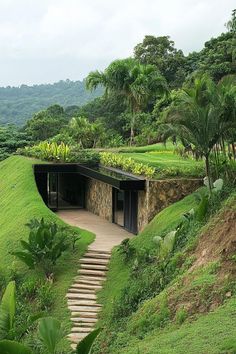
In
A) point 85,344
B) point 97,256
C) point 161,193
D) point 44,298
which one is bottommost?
point 44,298

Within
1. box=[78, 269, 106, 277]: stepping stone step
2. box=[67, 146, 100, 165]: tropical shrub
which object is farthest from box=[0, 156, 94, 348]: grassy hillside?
box=[67, 146, 100, 165]: tropical shrub

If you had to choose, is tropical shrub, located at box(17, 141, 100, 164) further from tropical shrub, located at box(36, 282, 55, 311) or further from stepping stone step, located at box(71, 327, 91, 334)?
stepping stone step, located at box(71, 327, 91, 334)

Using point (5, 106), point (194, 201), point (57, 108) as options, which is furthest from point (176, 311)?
point (5, 106)

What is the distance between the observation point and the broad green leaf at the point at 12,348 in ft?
28.7

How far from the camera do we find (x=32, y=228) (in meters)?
19.5

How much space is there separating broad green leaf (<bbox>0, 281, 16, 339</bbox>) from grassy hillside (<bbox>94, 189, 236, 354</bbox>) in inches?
84.1

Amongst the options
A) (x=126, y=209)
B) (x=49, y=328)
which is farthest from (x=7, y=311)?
(x=126, y=209)

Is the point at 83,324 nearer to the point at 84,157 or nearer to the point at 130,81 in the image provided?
the point at 84,157

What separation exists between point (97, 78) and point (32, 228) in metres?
15.5

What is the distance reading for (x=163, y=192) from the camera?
20.7 metres

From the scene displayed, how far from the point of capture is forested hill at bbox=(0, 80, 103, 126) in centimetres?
A: 13843

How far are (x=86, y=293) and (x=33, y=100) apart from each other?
154106 millimetres

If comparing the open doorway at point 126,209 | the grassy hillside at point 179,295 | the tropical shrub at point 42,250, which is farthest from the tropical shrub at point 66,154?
the grassy hillside at point 179,295

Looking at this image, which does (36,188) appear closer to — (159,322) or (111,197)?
(111,197)
